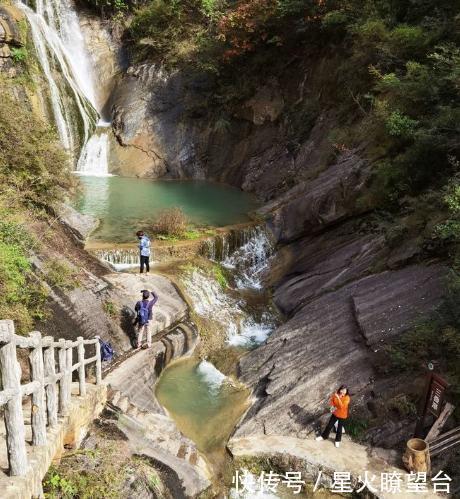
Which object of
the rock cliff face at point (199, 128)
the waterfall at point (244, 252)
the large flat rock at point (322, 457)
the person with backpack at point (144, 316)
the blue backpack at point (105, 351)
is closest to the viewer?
the large flat rock at point (322, 457)

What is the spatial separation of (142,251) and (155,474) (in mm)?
6819

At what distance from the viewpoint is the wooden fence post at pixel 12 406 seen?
4305 mm

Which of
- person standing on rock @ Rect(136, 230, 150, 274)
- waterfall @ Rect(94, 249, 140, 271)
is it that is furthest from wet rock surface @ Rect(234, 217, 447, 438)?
waterfall @ Rect(94, 249, 140, 271)

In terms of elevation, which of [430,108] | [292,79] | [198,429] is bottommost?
[198,429]

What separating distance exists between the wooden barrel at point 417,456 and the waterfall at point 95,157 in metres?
21.6

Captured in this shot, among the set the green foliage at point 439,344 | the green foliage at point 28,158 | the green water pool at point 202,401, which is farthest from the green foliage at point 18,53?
the green foliage at point 439,344

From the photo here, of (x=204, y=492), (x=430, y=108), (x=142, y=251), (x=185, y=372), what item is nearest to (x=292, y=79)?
(x=430, y=108)

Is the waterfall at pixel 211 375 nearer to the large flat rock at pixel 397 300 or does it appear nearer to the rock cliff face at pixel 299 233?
the rock cliff face at pixel 299 233

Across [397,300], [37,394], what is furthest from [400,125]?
[37,394]

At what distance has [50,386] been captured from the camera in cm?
586

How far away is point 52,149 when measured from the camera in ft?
38.9

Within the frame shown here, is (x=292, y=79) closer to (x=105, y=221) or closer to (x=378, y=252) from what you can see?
(x=105, y=221)

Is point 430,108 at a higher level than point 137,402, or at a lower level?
higher

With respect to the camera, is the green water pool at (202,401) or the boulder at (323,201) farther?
the boulder at (323,201)
